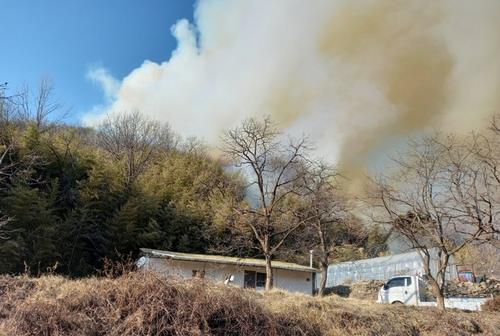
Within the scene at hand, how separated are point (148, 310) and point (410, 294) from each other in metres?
16.6

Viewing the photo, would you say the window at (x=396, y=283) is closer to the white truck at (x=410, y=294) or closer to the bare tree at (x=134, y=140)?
the white truck at (x=410, y=294)

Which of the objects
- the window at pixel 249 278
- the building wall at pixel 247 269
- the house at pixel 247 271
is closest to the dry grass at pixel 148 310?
the building wall at pixel 247 269

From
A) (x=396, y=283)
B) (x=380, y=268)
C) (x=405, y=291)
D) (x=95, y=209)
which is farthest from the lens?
(x=380, y=268)

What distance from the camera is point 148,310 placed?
24.7 feet

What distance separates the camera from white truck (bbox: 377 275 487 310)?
65.8ft

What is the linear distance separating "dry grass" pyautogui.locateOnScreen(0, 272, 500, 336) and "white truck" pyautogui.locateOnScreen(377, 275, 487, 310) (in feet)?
37.1

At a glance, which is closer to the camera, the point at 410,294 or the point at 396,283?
the point at 410,294

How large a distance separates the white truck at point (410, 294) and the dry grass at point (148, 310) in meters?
11.3

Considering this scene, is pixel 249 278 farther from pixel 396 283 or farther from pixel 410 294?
pixel 410 294

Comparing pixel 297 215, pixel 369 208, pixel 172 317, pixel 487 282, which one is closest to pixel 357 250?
pixel 487 282

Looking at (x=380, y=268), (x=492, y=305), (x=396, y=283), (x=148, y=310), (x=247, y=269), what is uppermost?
(x=380, y=268)

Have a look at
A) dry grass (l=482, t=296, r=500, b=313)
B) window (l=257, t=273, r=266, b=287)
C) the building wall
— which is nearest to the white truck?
dry grass (l=482, t=296, r=500, b=313)

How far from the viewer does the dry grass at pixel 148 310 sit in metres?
7.04

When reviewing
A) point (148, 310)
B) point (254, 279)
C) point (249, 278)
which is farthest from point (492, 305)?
point (148, 310)
